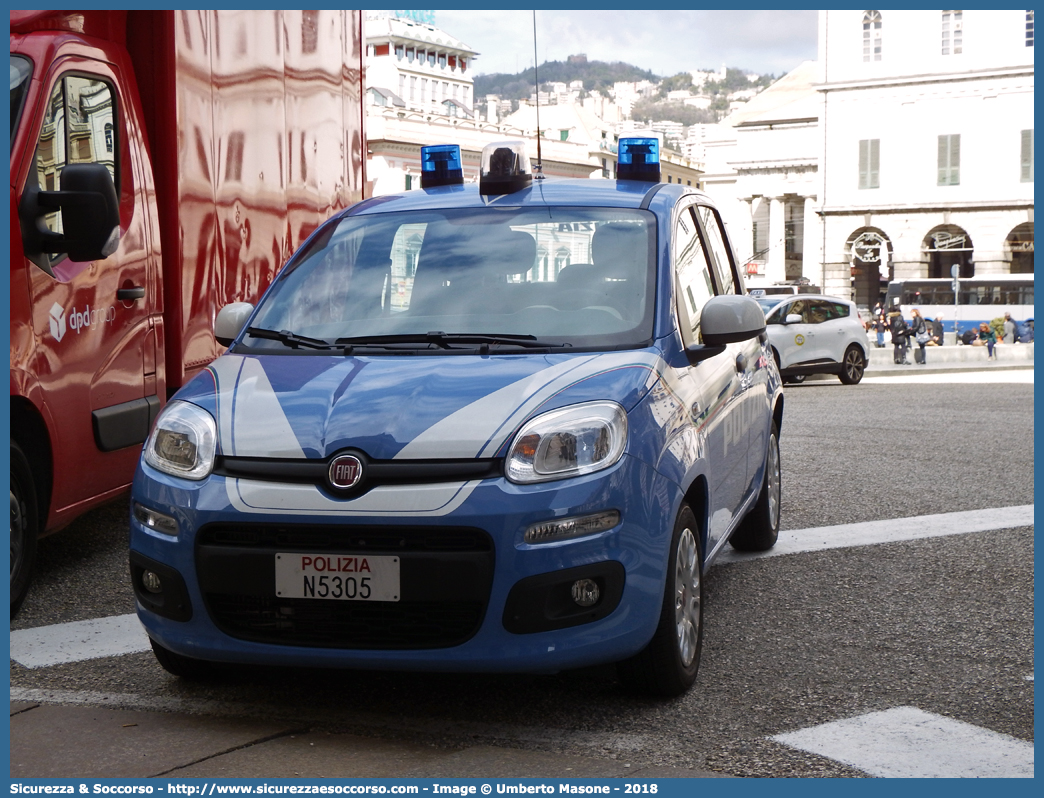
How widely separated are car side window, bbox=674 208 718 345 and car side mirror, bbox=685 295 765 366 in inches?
2.5

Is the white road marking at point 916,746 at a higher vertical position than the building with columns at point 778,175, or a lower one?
lower

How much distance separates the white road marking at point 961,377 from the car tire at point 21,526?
19260 mm

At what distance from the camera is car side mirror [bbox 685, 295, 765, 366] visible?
454cm

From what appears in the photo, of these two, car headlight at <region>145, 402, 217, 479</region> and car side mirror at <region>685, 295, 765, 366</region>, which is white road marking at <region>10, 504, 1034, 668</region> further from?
car side mirror at <region>685, 295, 765, 366</region>

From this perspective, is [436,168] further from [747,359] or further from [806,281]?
[806,281]

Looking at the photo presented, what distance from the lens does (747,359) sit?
18.2 feet

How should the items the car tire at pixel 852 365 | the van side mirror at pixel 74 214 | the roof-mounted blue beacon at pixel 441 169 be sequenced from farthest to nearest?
the car tire at pixel 852 365 → the roof-mounted blue beacon at pixel 441 169 → the van side mirror at pixel 74 214

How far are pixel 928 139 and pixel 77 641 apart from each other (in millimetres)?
57858

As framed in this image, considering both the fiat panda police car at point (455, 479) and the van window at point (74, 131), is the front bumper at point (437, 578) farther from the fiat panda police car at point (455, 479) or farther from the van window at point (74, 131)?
the van window at point (74, 131)

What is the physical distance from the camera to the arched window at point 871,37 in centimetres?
5884

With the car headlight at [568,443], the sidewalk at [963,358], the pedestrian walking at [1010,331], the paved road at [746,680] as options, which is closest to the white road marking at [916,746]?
the paved road at [746,680]

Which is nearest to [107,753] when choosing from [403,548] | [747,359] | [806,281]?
[403,548]

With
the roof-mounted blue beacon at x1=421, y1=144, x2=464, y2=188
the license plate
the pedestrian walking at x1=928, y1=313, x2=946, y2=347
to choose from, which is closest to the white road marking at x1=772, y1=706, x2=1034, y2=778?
the license plate

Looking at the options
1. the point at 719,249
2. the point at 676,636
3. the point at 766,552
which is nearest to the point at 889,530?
the point at 766,552
